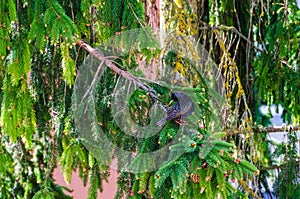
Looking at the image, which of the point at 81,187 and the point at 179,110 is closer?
the point at 179,110

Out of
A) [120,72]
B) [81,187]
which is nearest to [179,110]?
[120,72]

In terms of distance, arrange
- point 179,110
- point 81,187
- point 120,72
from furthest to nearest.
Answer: point 81,187 → point 120,72 → point 179,110

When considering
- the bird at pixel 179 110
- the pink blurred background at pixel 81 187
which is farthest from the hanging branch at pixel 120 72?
the pink blurred background at pixel 81 187

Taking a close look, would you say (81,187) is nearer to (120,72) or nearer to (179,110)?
(120,72)

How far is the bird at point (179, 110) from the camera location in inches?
72.3

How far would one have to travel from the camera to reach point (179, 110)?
1835 millimetres

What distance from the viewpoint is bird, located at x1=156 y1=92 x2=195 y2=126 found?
184cm

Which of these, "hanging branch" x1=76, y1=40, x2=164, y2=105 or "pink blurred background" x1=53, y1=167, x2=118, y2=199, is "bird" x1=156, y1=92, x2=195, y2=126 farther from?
"pink blurred background" x1=53, y1=167, x2=118, y2=199

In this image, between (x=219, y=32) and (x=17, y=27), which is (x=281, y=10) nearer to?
(x=219, y=32)

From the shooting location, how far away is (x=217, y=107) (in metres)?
2.92

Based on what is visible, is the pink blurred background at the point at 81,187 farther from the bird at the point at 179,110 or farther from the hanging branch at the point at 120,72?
the bird at the point at 179,110

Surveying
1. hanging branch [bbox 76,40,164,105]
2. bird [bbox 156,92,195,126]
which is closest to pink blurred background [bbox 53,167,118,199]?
hanging branch [bbox 76,40,164,105]

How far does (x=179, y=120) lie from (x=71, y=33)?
556mm

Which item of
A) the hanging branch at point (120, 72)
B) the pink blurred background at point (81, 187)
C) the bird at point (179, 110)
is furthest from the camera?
the pink blurred background at point (81, 187)
